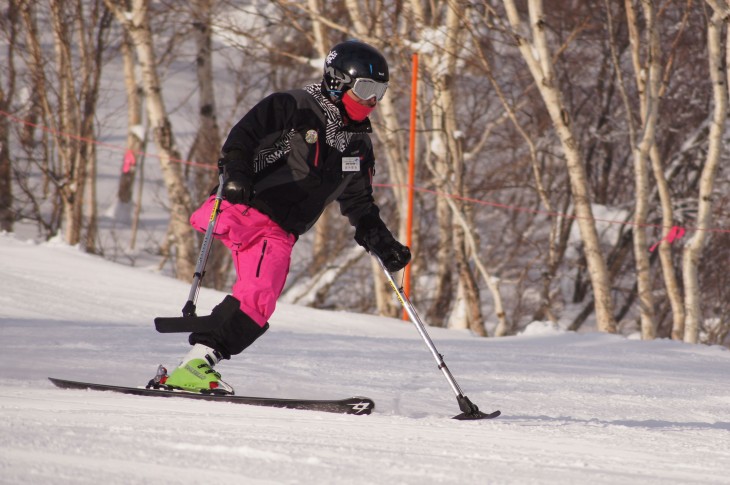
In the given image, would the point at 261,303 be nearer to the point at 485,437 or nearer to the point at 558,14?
the point at 485,437

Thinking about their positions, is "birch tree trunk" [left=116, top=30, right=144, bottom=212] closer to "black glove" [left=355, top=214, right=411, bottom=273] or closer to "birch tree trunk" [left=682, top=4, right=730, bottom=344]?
"birch tree trunk" [left=682, top=4, right=730, bottom=344]

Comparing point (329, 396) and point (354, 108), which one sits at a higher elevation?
point (354, 108)

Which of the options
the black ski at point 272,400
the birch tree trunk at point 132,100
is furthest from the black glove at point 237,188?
the birch tree trunk at point 132,100

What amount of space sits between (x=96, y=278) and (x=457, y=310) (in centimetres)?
528

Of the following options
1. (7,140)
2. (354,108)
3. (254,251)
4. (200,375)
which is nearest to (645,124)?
(354,108)

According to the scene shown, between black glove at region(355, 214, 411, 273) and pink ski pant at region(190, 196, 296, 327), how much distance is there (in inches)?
13.6

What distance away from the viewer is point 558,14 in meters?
15.1

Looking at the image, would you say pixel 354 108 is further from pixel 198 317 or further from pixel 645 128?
pixel 645 128

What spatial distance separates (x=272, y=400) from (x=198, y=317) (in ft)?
1.36

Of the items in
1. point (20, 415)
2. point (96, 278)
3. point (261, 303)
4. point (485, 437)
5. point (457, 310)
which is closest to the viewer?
point (20, 415)

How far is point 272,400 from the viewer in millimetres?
3533

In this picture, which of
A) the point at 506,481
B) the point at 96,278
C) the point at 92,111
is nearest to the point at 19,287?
the point at 96,278

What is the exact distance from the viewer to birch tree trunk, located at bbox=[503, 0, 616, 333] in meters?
8.44

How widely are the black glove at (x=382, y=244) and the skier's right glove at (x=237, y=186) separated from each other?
628 millimetres
